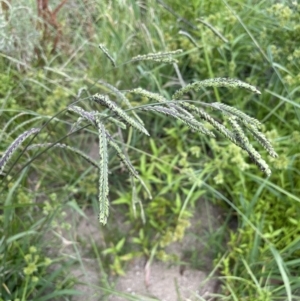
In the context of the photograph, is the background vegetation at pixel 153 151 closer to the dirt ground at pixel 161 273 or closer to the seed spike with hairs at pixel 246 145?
the dirt ground at pixel 161 273

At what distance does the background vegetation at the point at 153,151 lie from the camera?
1503 millimetres

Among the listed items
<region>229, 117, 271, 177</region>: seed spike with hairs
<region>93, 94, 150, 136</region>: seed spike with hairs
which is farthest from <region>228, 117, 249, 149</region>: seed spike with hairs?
<region>93, 94, 150, 136</region>: seed spike with hairs

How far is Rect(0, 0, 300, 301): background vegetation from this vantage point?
1503 millimetres

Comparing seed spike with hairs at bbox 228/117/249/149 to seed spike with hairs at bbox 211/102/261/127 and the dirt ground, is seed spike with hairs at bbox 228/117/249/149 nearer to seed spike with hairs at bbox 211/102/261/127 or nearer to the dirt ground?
seed spike with hairs at bbox 211/102/261/127

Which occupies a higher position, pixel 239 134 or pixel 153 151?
pixel 239 134

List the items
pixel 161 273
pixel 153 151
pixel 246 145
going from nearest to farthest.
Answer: pixel 246 145, pixel 161 273, pixel 153 151

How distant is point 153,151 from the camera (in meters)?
1.75

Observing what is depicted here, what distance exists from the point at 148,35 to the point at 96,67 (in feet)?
0.91

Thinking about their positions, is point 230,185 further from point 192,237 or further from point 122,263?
point 122,263

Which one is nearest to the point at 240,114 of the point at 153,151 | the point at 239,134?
the point at 239,134

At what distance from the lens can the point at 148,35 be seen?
1.82 meters

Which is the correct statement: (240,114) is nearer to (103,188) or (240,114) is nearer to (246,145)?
(246,145)

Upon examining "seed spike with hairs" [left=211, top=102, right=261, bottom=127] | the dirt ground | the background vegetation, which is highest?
"seed spike with hairs" [left=211, top=102, right=261, bottom=127]

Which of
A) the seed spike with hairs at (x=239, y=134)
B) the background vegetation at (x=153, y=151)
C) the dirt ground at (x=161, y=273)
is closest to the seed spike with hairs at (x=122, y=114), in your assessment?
the seed spike with hairs at (x=239, y=134)
